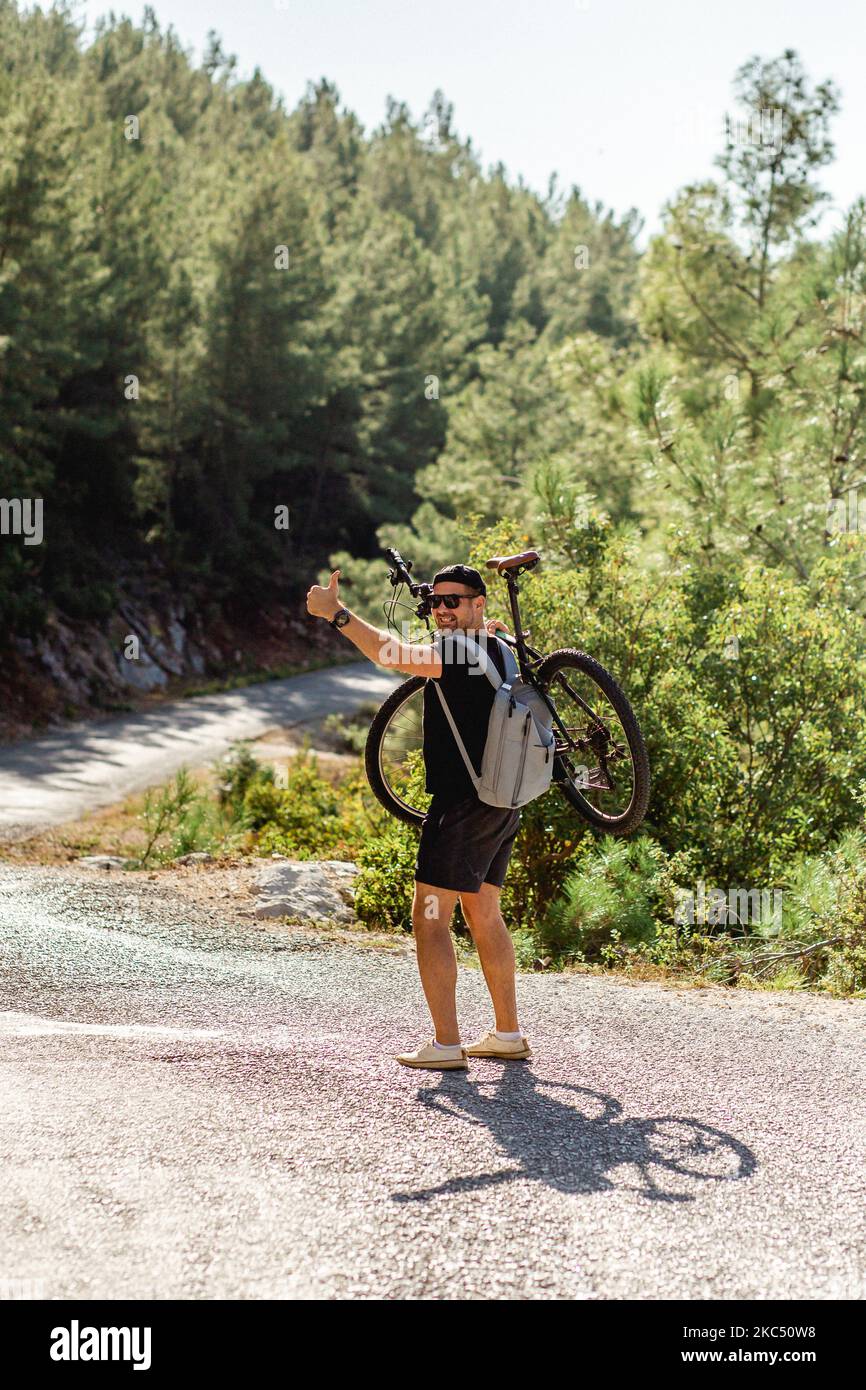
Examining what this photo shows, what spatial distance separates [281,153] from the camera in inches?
1189

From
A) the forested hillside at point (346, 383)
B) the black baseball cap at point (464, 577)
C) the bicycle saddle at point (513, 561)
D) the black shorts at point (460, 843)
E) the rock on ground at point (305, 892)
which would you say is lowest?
the rock on ground at point (305, 892)

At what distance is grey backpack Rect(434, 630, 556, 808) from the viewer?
4.34 metres

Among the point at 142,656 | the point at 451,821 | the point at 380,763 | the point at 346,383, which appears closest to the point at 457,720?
the point at 451,821

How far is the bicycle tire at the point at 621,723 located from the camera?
5.11m

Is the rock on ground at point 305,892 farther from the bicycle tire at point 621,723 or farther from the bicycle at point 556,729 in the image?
the bicycle tire at point 621,723

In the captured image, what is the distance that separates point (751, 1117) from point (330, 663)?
2951cm

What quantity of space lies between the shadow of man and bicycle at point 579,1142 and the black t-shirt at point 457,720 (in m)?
1.08

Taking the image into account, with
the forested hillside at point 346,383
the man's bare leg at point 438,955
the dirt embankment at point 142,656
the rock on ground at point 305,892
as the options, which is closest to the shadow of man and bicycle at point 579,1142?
the man's bare leg at point 438,955

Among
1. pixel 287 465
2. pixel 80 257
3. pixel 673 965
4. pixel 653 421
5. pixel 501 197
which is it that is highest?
pixel 501 197

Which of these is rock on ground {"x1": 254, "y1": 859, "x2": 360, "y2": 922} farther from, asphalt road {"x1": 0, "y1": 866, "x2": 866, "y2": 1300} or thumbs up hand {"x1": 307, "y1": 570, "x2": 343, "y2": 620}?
thumbs up hand {"x1": 307, "y1": 570, "x2": 343, "y2": 620}

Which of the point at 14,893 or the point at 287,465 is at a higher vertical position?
the point at 287,465

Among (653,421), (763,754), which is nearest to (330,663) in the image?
(653,421)
